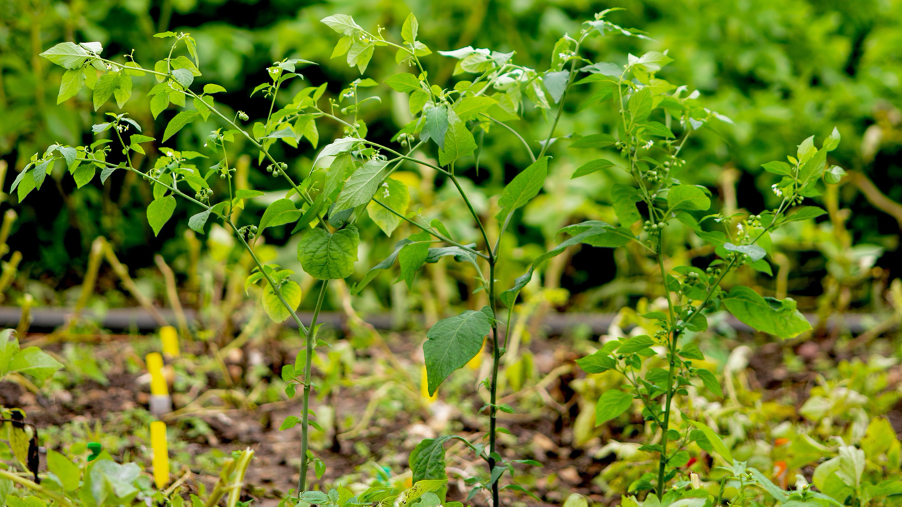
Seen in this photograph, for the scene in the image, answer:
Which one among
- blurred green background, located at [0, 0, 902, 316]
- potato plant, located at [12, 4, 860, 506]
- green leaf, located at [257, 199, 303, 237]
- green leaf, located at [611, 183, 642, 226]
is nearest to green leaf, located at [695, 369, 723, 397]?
potato plant, located at [12, 4, 860, 506]

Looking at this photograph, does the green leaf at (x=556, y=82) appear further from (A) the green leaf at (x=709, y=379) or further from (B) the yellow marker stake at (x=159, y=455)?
(B) the yellow marker stake at (x=159, y=455)

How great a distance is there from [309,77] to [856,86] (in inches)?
87.1

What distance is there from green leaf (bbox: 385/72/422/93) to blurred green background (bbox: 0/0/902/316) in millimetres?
1440

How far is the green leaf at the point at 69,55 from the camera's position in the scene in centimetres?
65

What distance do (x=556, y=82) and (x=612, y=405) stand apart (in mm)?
409

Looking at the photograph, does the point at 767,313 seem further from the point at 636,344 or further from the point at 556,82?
the point at 556,82

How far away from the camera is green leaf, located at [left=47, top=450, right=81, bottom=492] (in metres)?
0.59

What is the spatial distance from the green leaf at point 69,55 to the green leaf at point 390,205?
0.33 m

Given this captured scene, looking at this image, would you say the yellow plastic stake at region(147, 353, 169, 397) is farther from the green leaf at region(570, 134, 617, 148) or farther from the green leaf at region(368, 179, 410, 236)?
the green leaf at region(570, 134, 617, 148)

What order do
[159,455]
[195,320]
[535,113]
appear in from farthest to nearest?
[535,113]
[195,320]
[159,455]

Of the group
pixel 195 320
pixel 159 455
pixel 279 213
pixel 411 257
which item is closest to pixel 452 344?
pixel 411 257

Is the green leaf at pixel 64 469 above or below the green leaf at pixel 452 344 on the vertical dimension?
below

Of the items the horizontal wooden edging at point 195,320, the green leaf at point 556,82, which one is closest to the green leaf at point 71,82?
the green leaf at point 556,82

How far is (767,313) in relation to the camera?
0.76 meters
